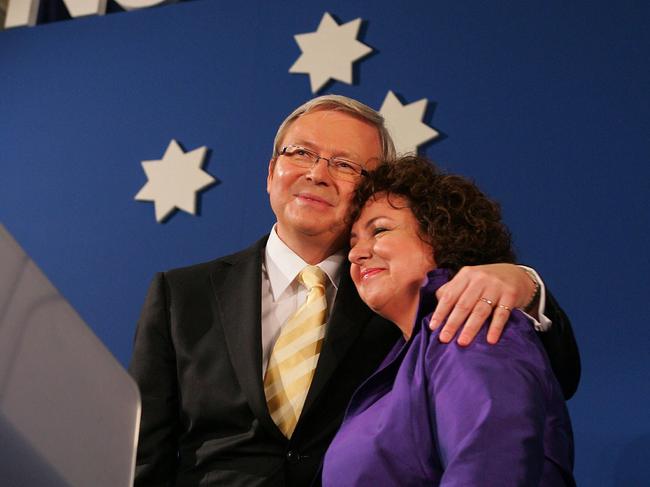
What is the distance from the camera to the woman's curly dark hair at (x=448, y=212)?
1250mm

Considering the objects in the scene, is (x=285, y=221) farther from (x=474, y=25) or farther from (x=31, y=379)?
(x=31, y=379)

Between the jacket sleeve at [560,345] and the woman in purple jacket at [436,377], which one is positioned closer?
the woman in purple jacket at [436,377]

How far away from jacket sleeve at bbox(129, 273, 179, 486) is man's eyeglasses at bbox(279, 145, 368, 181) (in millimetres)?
376

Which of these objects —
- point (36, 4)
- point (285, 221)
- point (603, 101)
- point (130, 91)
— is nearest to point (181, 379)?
point (285, 221)

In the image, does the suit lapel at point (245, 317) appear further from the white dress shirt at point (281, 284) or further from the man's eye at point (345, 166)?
the man's eye at point (345, 166)

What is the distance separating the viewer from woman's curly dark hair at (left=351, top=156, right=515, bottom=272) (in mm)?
1250

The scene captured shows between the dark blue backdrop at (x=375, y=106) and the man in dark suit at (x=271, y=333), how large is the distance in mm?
552

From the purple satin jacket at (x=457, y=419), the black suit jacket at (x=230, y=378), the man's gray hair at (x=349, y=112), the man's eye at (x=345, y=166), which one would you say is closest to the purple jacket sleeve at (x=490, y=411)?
the purple satin jacket at (x=457, y=419)

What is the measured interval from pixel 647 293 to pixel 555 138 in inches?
17.2

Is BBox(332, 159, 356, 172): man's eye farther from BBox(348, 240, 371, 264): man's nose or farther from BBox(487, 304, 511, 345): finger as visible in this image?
BBox(487, 304, 511, 345): finger

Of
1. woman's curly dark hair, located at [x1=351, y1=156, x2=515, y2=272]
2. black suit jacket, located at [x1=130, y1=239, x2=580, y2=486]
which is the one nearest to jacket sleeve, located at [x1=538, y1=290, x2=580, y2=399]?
black suit jacket, located at [x1=130, y1=239, x2=580, y2=486]

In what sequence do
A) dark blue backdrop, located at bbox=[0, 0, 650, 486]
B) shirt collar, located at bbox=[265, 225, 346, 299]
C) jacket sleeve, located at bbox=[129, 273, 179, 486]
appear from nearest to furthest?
jacket sleeve, located at bbox=[129, 273, 179, 486], shirt collar, located at bbox=[265, 225, 346, 299], dark blue backdrop, located at bbox=[0, 0, 650, 486]

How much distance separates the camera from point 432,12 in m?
2.33

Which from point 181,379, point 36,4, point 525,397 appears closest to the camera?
point 525,397
